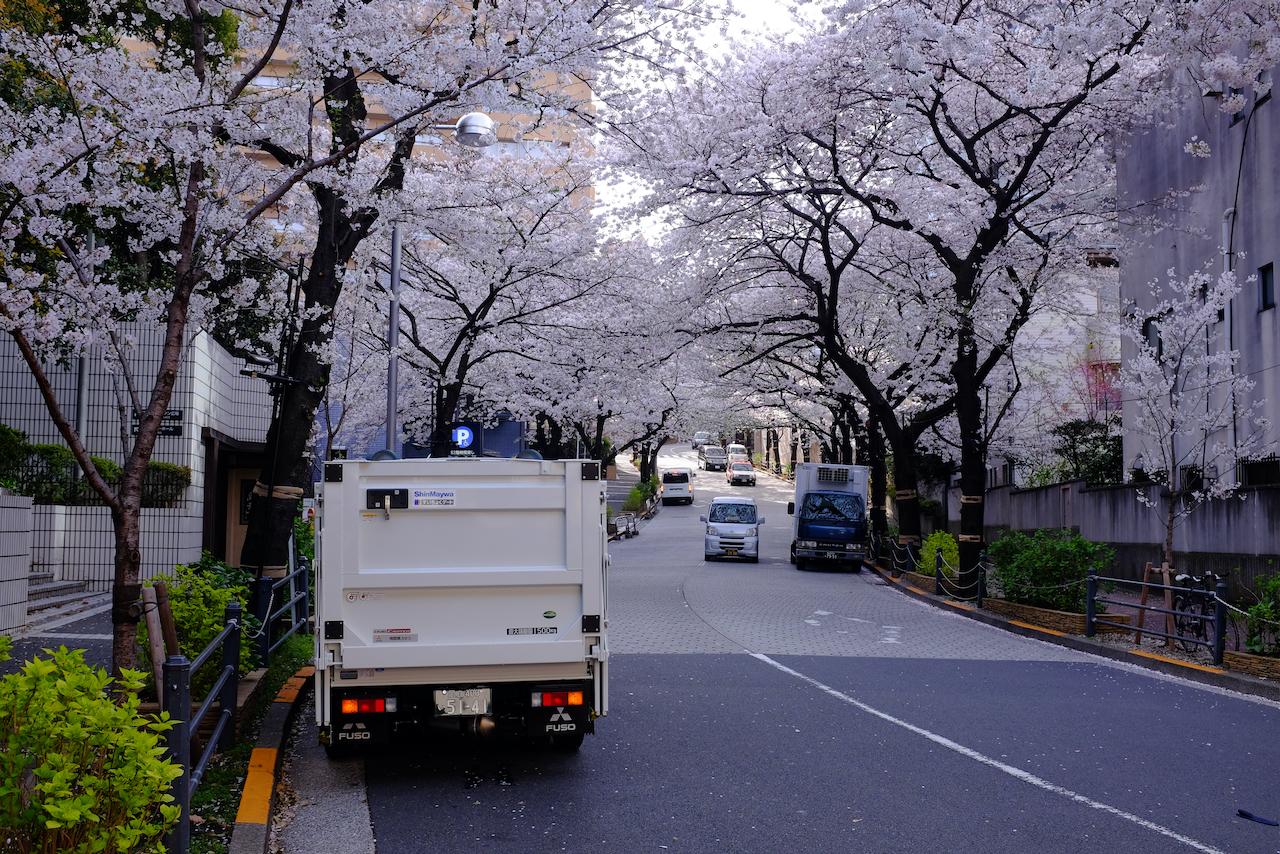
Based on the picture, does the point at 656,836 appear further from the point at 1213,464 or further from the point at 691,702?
the point at 1213,464

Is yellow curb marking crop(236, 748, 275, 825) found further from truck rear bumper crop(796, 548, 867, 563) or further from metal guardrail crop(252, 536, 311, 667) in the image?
truck rear bumper crop(796, 548, 867, 563)

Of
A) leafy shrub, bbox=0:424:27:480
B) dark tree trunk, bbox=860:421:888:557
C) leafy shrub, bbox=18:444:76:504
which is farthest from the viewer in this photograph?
dark tree trunk, bbox=860:421:888:557

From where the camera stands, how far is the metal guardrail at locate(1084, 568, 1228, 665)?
45.0 ft

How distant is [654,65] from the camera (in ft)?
38.1

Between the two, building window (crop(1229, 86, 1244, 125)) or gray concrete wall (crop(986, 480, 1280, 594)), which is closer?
gray concrete wall (crop(986, 480, 1280, 594))

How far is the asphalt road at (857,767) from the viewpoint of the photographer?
6.87 m

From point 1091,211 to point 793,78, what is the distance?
830cm

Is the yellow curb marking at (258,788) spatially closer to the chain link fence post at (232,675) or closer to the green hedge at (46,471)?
the chain link fence post at (232,675)

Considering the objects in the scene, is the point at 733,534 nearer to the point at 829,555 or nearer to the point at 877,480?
the point at 829,555

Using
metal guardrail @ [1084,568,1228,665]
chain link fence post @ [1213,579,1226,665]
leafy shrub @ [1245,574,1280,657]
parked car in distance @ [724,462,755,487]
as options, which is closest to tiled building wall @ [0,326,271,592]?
metal guardrail @ [1084,568,1228,665]

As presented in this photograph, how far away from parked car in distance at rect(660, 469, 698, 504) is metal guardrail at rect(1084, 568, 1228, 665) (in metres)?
55.6

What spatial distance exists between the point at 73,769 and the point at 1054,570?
1664 centimetres

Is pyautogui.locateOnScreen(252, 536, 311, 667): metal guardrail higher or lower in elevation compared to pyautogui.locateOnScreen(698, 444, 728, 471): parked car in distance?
lower

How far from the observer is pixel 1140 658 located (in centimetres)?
1484
